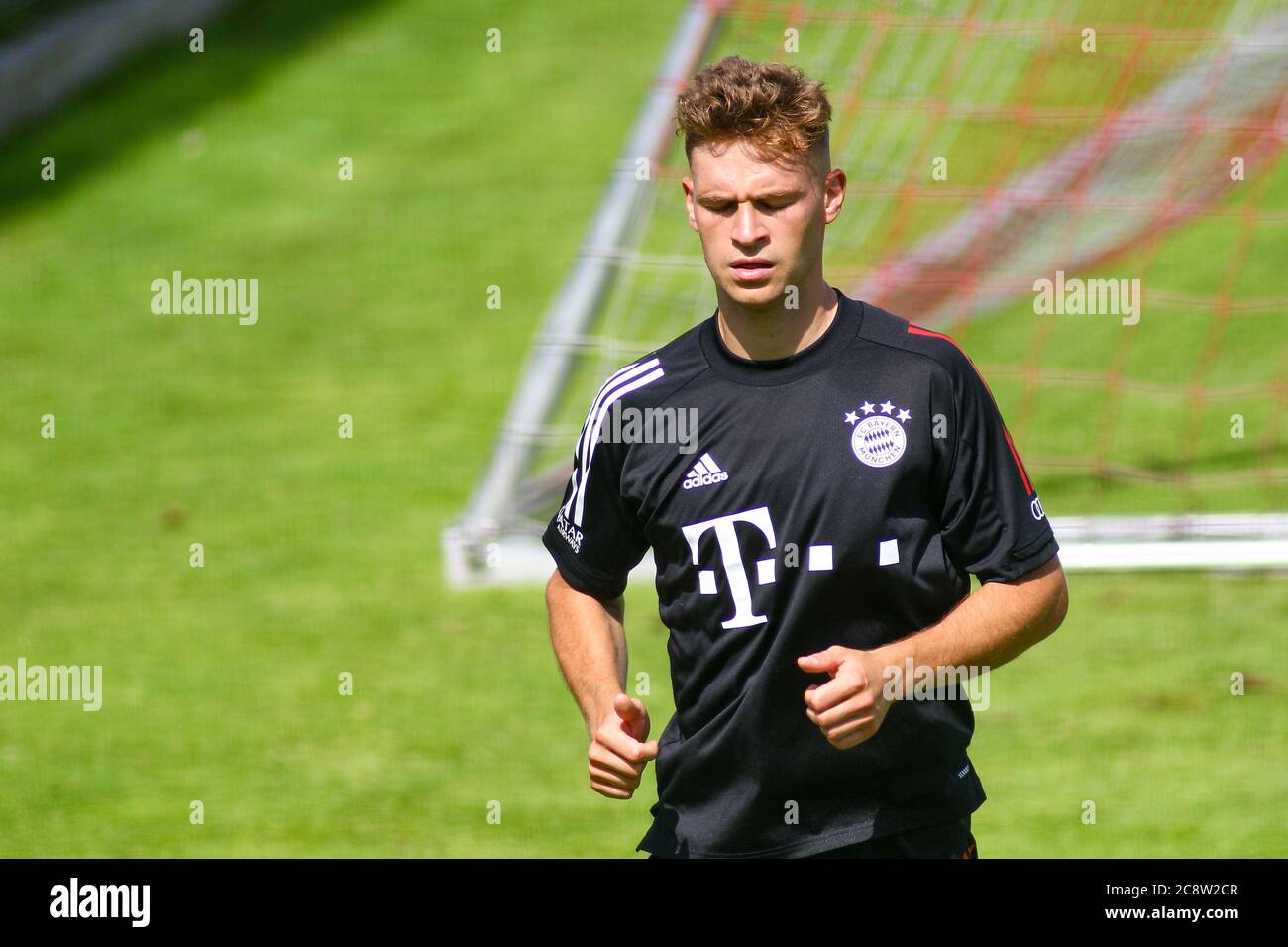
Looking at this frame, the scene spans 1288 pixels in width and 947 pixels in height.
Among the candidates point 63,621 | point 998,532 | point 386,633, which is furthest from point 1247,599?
point 63,621

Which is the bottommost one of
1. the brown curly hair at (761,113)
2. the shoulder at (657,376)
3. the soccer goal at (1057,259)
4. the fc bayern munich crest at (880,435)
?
the fc bayern munich crest at (880,435)

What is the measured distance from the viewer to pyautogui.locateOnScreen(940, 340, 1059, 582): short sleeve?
2.83 m

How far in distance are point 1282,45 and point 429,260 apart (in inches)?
217

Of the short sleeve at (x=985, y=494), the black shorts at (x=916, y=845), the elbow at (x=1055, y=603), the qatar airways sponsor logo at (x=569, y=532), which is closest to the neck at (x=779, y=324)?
the short sleeve at (x=985, y=494)

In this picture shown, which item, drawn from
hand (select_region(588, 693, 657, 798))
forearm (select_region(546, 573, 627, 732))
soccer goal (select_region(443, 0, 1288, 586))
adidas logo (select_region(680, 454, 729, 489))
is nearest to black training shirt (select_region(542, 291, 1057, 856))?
adidas logo (select_region(680, 454, 729, 489))

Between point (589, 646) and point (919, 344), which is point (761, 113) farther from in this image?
point (589, 646)

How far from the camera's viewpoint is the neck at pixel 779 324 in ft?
9.45

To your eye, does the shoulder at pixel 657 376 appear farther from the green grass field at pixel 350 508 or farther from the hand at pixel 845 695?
the green grass field at pixel 350 508

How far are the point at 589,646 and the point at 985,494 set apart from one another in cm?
81

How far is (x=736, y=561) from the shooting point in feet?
9.56

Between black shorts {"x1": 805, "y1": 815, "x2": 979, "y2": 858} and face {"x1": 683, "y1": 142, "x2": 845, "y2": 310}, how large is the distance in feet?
3.22

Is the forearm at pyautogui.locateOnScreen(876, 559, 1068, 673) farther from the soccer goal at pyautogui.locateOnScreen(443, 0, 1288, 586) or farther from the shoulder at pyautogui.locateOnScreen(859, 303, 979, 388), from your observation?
the soccer goal at pyautogui.locateOnScreen(443, 0, 1288, 586)

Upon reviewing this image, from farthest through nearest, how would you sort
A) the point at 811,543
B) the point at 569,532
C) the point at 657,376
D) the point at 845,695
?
1. the point at 569,532
2. the point at 657,376
3. the point at 811,543
4. the point at 845,695

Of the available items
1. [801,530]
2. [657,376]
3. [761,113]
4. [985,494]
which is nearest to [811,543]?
[801,530]
